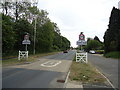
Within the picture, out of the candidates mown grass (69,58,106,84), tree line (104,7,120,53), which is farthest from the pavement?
tree line (104,7,120,53)

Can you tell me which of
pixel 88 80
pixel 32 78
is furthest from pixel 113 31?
pixel 32 78

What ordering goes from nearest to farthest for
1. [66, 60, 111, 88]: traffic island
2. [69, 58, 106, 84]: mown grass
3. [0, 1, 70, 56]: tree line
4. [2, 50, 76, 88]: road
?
[2, 50, 76, 88]: road, [66, 60, 111, 88]: traffic island, [69, 58, 106, 84]: mown grass, [0, 1, 70, 56]: tree line

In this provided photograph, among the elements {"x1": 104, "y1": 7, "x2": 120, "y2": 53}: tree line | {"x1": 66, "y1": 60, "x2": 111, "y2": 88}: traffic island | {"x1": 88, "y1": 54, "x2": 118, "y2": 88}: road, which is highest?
{"x1": 104, "y1": 7, "x2": 120, "y2": 53}: tree line

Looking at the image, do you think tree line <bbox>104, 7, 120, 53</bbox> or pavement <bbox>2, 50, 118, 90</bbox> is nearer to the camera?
pavement <bbox>2, 50, 118, 90</bbox>

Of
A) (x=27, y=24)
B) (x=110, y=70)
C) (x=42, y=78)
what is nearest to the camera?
(x=42, y=78)

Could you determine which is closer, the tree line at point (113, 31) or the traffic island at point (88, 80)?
the traffic island at point (88, 80)

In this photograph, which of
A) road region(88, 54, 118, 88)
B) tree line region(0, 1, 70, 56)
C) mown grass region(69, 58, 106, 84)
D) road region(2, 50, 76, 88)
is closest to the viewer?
road region(2, 50, 76, 88)

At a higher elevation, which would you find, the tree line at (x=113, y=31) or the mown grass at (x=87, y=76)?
the tree line at (x=113, y=31)

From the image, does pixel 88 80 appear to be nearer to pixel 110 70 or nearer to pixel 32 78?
pixel 32 78

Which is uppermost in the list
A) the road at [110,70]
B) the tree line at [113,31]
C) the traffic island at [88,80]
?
the tree line at [113,31]

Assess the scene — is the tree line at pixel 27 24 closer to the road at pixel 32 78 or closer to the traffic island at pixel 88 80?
the road at pixel 32 78

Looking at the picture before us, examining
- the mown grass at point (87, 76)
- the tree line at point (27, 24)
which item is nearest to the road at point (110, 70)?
the mown grass at point (87, 76)

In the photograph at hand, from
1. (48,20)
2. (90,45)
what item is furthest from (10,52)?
(90,45)

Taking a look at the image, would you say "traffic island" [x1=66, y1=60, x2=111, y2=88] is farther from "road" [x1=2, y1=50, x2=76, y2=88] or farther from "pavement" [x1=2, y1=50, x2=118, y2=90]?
"road" [x1=2, y1=50, x2=76, y2=88]
